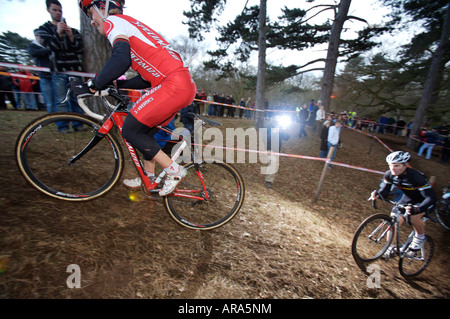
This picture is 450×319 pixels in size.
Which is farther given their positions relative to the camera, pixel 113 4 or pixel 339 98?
pixel 339 98

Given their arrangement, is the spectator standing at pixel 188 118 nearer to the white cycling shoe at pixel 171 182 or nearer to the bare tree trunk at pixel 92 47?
the bare tree trunk at pixel 92 47

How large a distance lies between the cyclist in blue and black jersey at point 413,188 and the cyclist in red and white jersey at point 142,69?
3.92 metres

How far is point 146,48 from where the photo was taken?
225cm

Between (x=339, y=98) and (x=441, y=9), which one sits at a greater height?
(x=441, y=9)

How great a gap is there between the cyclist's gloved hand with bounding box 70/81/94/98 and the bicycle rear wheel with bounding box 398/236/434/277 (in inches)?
234

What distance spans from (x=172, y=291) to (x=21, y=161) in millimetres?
2451

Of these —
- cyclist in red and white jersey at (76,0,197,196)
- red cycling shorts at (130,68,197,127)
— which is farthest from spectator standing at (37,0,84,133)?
red cycling shorts at (130,68,197,127)

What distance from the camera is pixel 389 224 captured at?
3.83 m

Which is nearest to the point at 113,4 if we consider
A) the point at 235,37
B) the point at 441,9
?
the point at 235,37

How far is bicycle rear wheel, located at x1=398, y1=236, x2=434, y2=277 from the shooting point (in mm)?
3872

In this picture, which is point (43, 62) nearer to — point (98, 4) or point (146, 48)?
point (98, 4)

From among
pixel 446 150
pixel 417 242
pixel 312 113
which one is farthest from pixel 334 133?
pixel 446 150

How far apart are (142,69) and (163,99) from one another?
0.49 meters

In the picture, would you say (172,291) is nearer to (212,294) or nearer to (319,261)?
(212,294)
